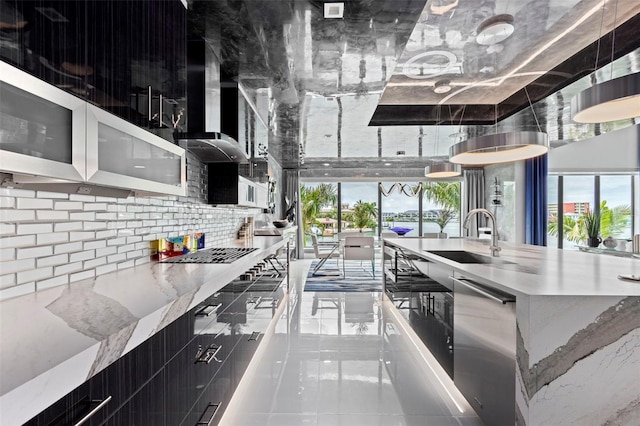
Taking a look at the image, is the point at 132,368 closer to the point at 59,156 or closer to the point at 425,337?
the point at 59,156

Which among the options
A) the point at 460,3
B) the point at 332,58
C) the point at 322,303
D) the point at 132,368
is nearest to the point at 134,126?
the point at 132,368

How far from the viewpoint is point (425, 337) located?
107 inches

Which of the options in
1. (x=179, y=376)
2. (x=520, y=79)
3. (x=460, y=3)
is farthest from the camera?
(x=520, y=79)

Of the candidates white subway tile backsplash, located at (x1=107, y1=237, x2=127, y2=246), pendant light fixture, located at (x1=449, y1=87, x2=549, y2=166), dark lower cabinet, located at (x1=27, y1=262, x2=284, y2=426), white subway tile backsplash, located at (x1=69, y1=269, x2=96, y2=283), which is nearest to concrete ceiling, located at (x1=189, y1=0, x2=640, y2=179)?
pendant light fixture, located at (x1=449, y1=87, x2=549, y2=166)

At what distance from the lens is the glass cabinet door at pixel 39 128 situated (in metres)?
0.79

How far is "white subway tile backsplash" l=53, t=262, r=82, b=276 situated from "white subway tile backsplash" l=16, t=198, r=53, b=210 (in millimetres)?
259

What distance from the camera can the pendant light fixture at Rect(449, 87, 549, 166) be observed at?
2.59 m

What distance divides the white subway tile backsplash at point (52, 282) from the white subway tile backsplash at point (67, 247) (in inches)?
4.3

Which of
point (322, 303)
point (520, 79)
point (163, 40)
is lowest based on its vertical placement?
point (322, 303)

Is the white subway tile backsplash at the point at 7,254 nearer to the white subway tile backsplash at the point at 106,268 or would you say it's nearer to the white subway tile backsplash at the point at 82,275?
the white subway tile backsplash at the point at 82,275

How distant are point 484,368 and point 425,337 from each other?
1.01 meters

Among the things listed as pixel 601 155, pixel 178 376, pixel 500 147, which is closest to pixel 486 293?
pixel 178 376

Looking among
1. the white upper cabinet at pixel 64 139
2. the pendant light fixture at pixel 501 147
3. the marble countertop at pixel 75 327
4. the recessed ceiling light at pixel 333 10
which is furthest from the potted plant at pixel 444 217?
the white upper cabinet at pixel 64 139

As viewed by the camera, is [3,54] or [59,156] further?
[59,156]
